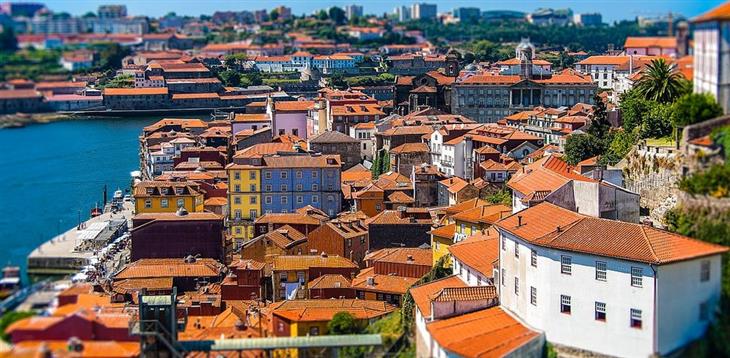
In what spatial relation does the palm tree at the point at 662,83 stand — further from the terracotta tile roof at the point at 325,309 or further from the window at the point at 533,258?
the terracotta tile roof at the point at 325,309

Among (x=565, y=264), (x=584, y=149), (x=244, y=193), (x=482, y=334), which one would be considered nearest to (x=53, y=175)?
(x=244, y=193)

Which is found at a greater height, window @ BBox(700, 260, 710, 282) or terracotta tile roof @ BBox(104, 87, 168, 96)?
terracotta tile roof @ BBox(104, 87, 168, 96)

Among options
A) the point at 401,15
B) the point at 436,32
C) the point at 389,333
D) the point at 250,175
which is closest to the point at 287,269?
the point at 389,333

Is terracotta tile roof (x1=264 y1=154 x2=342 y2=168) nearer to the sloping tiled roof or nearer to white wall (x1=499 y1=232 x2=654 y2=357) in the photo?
the sloping tiled roof

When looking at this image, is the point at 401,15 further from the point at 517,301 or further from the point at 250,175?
the point at 517,301

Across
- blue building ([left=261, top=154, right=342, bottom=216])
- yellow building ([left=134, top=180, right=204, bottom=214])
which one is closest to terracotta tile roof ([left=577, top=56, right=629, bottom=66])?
blue building ([left=261, top=154, right=342, bottom=216])
